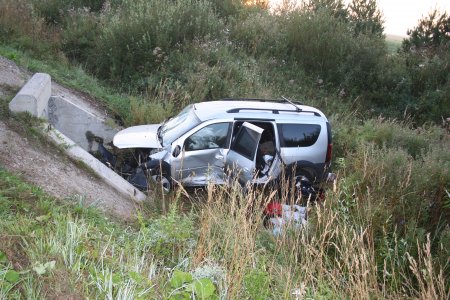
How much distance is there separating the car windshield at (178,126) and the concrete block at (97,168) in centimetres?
108

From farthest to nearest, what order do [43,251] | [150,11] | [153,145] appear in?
1. [150,11]
2. [153,145]
3. [43,251]

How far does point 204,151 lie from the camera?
8430 mm

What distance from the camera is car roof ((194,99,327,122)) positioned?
8.54 meters

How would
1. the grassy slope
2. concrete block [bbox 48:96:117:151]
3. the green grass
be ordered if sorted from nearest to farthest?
the grassy slope, concrete block [bbox 48:96:117:151], the green grass

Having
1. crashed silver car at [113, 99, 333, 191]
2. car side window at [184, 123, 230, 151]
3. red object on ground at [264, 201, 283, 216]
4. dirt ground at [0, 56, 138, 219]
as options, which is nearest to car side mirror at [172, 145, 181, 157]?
crashed silver car at [113, 99, 333, 191]

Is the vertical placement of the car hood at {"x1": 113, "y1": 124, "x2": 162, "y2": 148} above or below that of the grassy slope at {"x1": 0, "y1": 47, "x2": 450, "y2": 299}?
below

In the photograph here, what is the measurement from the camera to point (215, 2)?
64.3 feet

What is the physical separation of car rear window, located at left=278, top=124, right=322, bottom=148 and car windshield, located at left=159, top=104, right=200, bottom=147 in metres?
1.68

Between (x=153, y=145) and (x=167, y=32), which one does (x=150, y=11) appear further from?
(x=153, y=145)

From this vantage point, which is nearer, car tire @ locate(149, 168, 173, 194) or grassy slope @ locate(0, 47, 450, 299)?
grassy slope @ locate(0, 47, 450, 299)

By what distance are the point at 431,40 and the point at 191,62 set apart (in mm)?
11216

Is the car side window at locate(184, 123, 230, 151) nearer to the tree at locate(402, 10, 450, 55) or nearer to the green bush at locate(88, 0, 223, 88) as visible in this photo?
the green bush at locate(88, 0, 223, 88)

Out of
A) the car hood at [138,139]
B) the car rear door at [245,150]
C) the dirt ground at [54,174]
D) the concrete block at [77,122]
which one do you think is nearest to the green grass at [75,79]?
the concrete block at [77,122]

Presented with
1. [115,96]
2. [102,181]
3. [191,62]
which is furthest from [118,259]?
[191,62]
